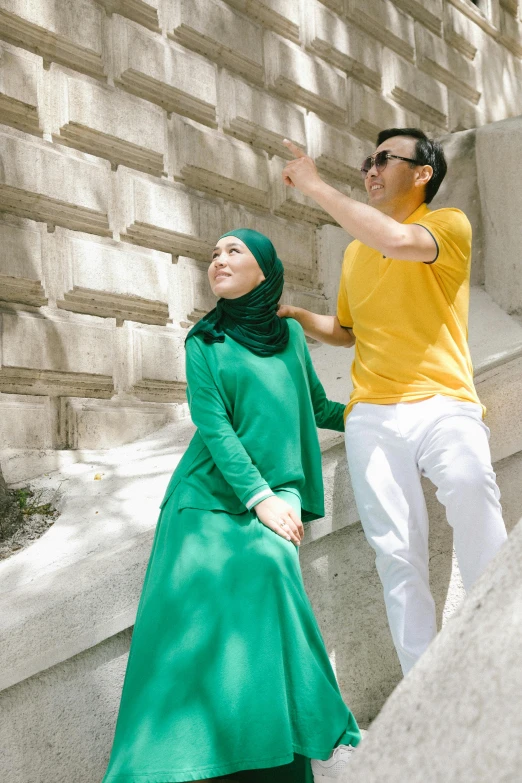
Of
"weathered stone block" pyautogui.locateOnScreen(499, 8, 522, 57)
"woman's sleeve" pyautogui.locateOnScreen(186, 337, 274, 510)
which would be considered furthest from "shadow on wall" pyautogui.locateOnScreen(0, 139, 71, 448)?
"weathered stone block" pyautogui.locateOnScreen(499, 8, 522, 57)

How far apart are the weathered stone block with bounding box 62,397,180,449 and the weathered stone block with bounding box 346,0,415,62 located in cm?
370

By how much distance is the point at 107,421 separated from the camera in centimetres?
474

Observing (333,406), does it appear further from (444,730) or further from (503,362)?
(444,730)

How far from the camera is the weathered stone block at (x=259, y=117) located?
573 cm

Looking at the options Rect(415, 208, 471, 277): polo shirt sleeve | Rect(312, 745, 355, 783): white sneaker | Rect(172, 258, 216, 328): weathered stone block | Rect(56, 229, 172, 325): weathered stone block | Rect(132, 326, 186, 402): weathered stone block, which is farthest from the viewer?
Rect(172, 258, 216, 328): weathered stone block

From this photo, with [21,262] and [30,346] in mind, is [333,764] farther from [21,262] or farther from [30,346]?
[21,262]

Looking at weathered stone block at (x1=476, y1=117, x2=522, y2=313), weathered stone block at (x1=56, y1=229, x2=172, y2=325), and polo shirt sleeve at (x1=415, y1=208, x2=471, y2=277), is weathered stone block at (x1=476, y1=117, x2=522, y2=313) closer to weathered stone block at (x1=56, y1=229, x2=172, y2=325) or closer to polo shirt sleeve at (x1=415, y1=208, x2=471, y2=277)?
weathered stone block at (x1=56, y1=229, x2=172, y2=325)

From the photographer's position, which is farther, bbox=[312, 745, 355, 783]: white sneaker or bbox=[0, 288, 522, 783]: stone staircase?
bbox=[0, 288, 522, 783]: stone staircase

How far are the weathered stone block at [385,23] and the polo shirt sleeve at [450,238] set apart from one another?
14.9ft

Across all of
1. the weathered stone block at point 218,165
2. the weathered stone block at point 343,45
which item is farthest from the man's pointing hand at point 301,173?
the weathered stone block at point 343,45

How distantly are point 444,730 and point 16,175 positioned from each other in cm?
414

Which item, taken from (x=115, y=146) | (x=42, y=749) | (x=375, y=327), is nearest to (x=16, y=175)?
(x=115, y=146)

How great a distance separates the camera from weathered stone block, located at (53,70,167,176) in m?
4.76

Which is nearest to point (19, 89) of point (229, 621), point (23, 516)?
point (23, 516)
